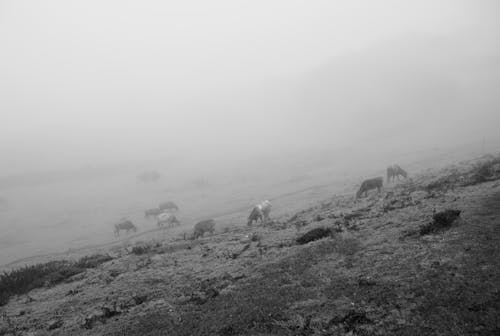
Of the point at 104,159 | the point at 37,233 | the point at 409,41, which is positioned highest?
the point at 409,41

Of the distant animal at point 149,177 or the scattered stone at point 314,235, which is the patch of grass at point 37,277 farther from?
the distant animal at point 149,177

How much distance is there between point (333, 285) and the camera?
9430 millimetres

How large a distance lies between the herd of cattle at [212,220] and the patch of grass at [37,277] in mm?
7014

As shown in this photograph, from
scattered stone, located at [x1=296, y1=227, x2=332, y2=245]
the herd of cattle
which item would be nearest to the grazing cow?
the herd of cattle

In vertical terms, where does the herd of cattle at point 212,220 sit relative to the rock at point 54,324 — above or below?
below

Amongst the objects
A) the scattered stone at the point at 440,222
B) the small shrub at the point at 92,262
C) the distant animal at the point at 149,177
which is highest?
the distant animal at the point at 149,177

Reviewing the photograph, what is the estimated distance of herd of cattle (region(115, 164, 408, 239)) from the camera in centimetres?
2712

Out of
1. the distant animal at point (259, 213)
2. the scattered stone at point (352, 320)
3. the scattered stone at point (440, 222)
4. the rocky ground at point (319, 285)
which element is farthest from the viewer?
the distant animal at point (259, 213)

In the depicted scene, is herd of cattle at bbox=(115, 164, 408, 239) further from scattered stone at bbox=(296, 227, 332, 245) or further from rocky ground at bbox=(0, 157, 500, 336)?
scattered stone at bbox=(296, 227, 332, 245)

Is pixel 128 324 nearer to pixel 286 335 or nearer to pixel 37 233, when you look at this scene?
pixel 286 335

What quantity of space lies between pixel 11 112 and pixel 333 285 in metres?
230

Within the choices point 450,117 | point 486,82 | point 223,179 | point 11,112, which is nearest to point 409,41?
point 486,82

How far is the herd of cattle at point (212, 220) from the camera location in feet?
89.0

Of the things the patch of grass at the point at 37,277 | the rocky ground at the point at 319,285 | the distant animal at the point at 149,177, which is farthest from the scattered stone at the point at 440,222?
the distant animal at the point at 149,177
